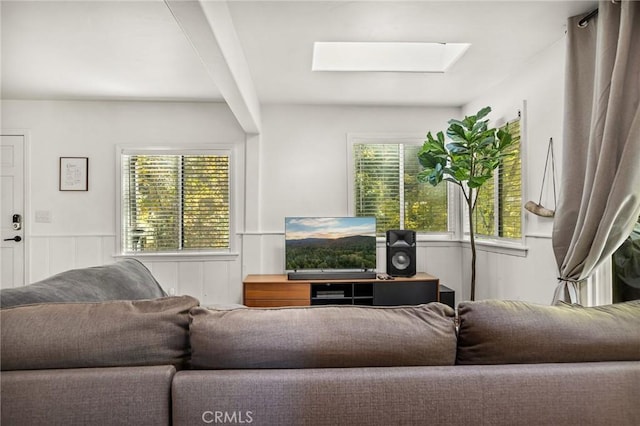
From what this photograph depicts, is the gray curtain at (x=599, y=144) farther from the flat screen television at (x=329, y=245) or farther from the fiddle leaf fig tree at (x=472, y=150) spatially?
the flat screen television at (x=329, y=245)

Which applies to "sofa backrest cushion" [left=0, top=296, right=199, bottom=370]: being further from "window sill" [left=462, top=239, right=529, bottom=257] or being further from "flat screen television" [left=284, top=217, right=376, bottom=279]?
"flat screen television" [left=284, top=217, right=376, bottom=279]

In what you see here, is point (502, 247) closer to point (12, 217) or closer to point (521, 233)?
point (521, 233)

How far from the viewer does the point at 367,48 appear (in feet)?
11.7

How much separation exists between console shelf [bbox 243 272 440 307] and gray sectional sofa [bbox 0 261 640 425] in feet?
9.38

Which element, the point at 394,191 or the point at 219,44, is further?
the point at 394,191

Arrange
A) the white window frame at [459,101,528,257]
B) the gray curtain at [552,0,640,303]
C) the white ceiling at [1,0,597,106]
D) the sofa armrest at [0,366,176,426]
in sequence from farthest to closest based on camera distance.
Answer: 1. the white window frame at [459,101,528,257]
2. the white ceiling at [1,0,597,106]
3. the gray curtain at [552,0,640,303]
4. the sofa armrest at [0,366,176,426]

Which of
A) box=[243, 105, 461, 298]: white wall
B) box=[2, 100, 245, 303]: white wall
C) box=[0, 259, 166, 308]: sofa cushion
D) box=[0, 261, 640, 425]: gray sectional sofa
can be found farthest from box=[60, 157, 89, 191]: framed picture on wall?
box=[0, 261, 640, 425]: gray sectional sofa

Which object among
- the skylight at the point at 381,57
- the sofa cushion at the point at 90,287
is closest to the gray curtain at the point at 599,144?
the skylight at the point at 381,57

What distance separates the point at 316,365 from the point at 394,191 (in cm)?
382

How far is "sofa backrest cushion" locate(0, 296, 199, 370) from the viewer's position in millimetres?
1082

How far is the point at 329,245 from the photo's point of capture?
170 inches

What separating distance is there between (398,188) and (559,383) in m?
3.78

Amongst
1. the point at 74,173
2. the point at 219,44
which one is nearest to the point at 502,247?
the point at 219,44

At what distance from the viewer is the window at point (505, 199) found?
3.55m
